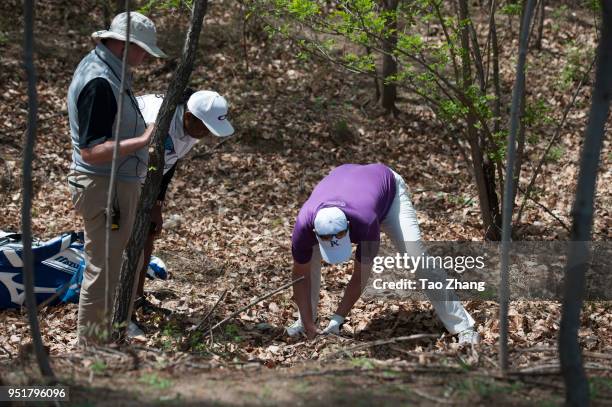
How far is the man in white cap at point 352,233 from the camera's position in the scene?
197 inches

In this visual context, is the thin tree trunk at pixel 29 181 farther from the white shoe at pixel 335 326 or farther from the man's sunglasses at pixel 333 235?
the white shoe at pixel 335 326

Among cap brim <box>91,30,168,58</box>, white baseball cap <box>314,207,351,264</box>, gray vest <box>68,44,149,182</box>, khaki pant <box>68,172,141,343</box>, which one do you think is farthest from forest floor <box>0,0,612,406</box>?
cap brim <box>91,30,168,58</box>

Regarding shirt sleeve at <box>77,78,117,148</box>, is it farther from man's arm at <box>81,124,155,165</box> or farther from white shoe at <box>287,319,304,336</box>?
white shoe at <box>287,319,304,336</box>

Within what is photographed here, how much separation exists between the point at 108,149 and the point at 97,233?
23.6 inches

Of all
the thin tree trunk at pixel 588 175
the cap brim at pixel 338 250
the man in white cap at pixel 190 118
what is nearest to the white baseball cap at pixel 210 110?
the man in white cap at pixel 190 118

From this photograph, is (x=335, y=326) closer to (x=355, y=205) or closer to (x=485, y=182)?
(x=355, y=205)

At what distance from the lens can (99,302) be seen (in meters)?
4.73

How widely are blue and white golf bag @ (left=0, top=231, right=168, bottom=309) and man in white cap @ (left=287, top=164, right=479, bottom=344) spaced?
1707 mm

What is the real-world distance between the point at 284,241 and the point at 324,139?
2994mm

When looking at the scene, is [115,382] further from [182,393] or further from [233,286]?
[233,286]

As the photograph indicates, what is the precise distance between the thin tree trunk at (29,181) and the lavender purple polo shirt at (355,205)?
2160 mm

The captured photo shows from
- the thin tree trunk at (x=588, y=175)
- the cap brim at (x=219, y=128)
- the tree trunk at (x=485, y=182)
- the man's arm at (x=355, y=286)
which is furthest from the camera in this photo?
the tree trunk at (x=485, y=182)

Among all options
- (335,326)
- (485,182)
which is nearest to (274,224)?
(485,182)

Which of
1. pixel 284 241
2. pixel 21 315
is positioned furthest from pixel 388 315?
pixel 21 315
